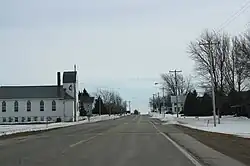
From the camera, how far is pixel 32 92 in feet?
407

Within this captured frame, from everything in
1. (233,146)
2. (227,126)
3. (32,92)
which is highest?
(32,92)

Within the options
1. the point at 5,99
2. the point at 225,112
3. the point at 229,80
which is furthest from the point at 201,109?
the point at 5,99

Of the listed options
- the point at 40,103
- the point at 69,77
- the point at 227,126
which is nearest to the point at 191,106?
the point at 69,77

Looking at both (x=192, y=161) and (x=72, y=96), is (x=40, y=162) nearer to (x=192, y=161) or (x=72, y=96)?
(x=192, y=161)

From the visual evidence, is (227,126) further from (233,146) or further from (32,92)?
(32,92)

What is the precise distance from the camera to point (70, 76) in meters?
123

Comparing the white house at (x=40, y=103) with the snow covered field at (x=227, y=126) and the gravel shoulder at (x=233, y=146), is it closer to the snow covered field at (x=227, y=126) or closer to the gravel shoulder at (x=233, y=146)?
the snow covered field at (x=227, y=126)

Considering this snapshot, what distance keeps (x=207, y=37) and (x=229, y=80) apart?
8183 mm

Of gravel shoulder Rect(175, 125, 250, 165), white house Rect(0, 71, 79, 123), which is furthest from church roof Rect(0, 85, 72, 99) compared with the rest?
gravel shoulder Rect(175, 125, 250, 165)

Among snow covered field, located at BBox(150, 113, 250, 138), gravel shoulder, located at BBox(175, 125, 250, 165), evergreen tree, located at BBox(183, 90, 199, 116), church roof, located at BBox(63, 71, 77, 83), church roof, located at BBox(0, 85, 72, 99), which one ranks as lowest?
gravel shoulder, located at BBox(175, 125, 250, 165)

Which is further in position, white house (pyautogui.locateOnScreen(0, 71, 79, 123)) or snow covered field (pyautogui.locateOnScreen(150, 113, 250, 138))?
white house (pyautogui.locateOnScreen(0, 71, 79, 123))

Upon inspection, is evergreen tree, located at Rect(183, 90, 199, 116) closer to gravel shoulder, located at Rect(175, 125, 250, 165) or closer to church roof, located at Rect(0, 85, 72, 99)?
church roof, located at Rect(0, 85, 72, 99)

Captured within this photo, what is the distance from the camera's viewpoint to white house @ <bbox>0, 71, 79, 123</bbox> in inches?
4681

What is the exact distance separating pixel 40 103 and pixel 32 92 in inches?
196
